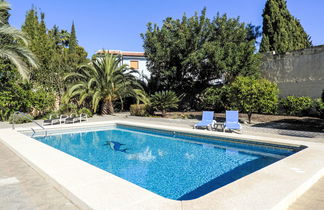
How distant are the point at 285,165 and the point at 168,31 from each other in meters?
16.5

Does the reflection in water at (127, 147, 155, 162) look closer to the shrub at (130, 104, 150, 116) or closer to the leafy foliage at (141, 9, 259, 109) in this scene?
the shrub at (130, 104, 150, 116)

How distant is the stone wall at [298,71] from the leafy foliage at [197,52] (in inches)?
50.3

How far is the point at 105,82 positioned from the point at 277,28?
1697cm

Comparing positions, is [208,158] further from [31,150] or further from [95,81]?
[95,81]

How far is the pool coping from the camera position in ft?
11.5

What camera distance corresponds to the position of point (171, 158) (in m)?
8.19

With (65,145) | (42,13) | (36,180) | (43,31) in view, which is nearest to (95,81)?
(43,31)

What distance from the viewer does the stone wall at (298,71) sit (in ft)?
49.3

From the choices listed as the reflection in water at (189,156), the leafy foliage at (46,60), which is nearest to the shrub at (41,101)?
the leafy foliage at (46,60)

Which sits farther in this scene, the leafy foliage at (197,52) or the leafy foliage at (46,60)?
the leafy foliage at (46,60)

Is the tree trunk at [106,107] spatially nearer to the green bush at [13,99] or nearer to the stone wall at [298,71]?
the green bush at [13,99]

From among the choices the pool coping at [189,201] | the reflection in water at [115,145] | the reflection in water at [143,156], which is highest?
the pool coping at [189,201]

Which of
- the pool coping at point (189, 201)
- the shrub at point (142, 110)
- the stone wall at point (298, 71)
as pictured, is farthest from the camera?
the shrub at point (142, 110)

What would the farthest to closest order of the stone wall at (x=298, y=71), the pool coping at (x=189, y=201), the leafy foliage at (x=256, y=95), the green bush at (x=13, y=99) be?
the green bush at (x=13, y=99) < the stone wall at (x=298, y=71) < the leafy foliage at (x=256, y=95) < the pool coping at (x=189, y=201)
